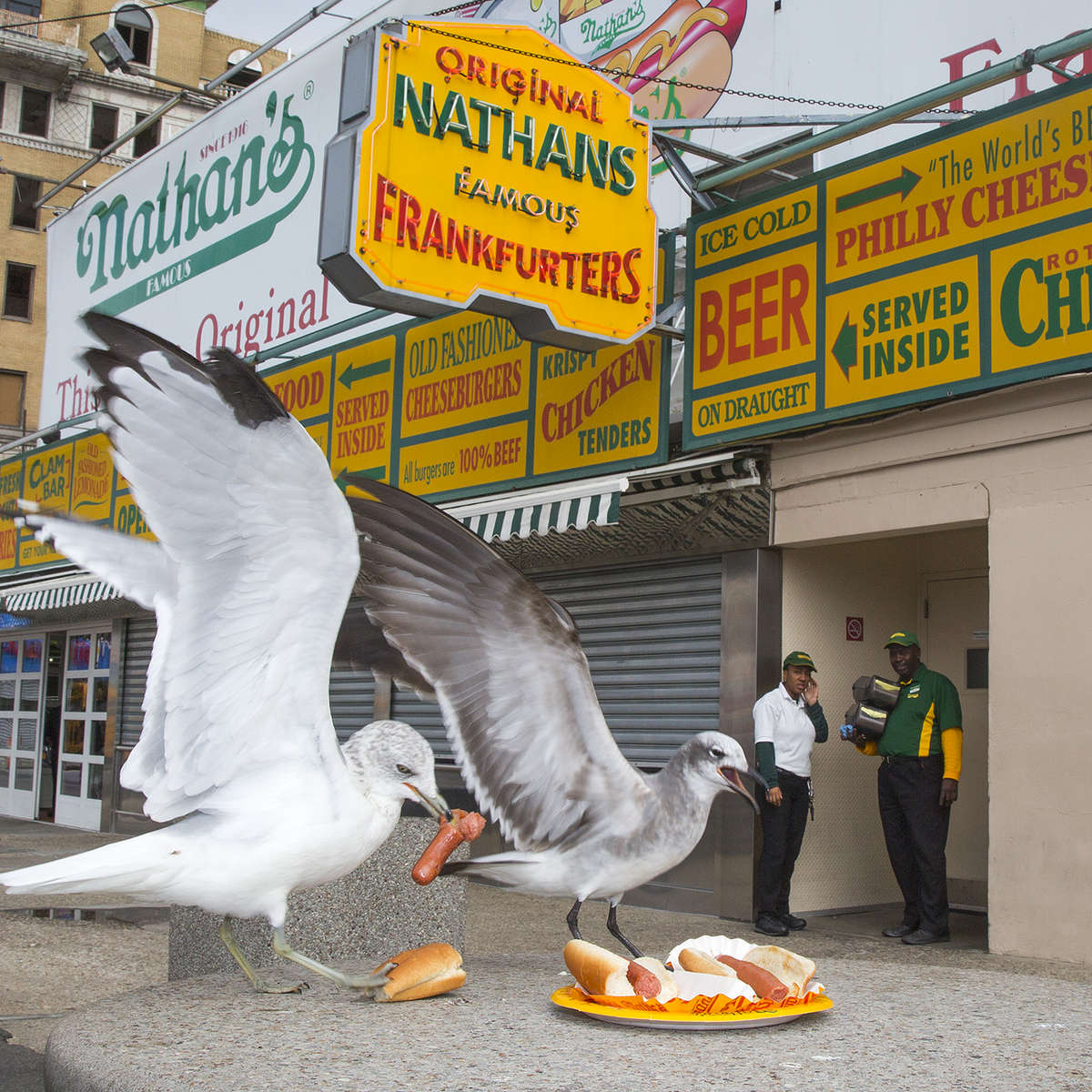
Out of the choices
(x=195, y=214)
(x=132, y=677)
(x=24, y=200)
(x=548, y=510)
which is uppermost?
(x=24, y=200)

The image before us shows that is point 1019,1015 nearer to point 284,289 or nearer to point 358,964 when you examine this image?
point 358,964

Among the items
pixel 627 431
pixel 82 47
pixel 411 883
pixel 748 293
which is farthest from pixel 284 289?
pixel 82 47

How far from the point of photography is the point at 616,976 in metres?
2.71

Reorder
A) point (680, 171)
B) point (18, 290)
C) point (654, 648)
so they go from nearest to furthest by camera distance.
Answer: point (680, 171), point (654, 648), point (18, 290)

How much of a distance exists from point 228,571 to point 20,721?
15291 millimetres

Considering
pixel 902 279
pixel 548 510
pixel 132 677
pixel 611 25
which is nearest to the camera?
pixel 902 279

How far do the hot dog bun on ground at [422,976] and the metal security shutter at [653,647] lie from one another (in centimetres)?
504

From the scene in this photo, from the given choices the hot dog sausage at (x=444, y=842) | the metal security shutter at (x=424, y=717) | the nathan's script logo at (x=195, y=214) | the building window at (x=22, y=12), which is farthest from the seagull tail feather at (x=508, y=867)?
the building window at (x=22, y=12)

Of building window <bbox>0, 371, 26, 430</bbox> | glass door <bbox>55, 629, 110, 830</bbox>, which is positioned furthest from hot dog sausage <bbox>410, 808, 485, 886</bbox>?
building window <bbox>0, 371, 26, 430</bbox>

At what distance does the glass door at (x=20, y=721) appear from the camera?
15820 mm

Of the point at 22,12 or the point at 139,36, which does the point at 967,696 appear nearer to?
the point at 22,12

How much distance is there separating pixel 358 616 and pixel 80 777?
41.4 ft

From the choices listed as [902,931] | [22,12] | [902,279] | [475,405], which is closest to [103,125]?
[22,12]

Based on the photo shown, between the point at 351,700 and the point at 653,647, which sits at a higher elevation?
the point at 653,647
